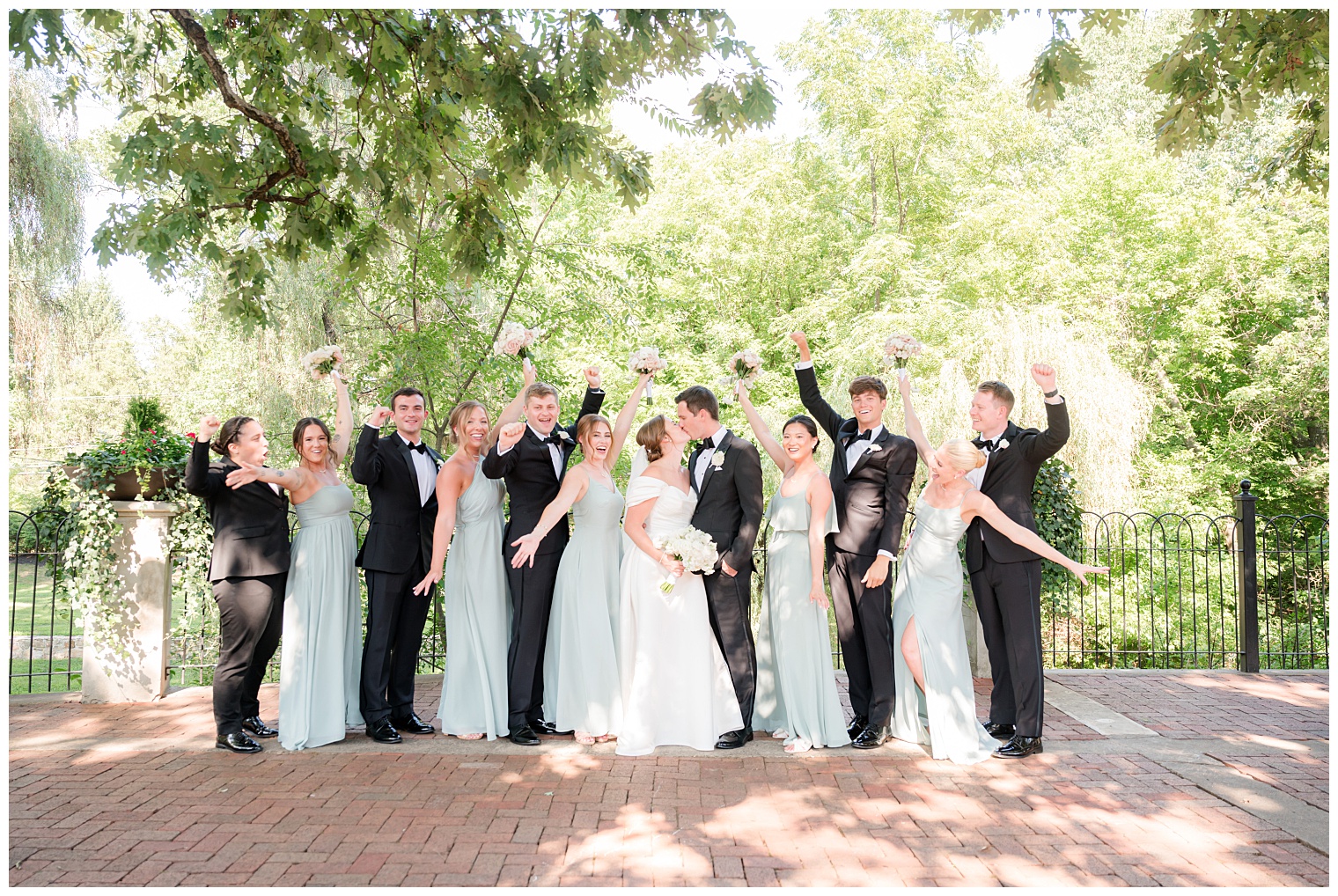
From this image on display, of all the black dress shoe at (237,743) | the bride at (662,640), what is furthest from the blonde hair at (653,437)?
the black dress shoe at (237,743)

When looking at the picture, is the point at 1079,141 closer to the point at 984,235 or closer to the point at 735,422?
the point at 984,235

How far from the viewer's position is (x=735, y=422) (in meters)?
17.2

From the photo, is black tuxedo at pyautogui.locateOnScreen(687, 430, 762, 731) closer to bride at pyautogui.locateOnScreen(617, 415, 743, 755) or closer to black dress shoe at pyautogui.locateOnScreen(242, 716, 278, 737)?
bride at pyautogui.locateOnScreen(617, 415, 743, 755)

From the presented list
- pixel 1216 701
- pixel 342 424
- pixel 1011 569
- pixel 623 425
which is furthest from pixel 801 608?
pixel 1216 701

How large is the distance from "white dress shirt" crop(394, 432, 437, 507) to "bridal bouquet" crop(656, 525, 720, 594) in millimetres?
1707

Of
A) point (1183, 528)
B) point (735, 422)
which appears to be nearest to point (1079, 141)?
point (1183, 528)

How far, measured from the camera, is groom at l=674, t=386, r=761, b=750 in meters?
5.82

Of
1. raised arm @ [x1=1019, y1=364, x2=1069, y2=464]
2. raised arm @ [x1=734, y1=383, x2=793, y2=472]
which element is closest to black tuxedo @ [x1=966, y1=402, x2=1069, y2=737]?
raised arm @ [x1=1019, y1=364, x2=1069, y2=464]

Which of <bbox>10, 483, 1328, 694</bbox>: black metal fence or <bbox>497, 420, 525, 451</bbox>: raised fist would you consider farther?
<bbox>10, 483, 1328, 694</bbox>: black metal fence

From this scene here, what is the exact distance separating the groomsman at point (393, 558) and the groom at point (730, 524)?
6.01 ft

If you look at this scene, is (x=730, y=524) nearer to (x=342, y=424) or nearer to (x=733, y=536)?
(x=733, y=536)

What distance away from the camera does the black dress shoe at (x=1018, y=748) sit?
5645 millimetres

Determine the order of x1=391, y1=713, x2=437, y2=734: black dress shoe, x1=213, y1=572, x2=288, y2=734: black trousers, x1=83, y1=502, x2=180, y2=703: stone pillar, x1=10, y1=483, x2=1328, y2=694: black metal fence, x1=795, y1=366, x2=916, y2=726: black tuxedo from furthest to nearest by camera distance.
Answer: x1=10, y1=483, x2=1328, y2=694: black metal fence → x1=83, y1=502, x2=180, y2=703: stone pillar → x1=391, y1=713, x2=437, y2=734: black dress shoe → x1=795, y1=366, x2=916, y2=726: black tuxedo → x1=213, y1=572, x2=288, y2=734: black trousers

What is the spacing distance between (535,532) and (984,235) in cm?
1512
